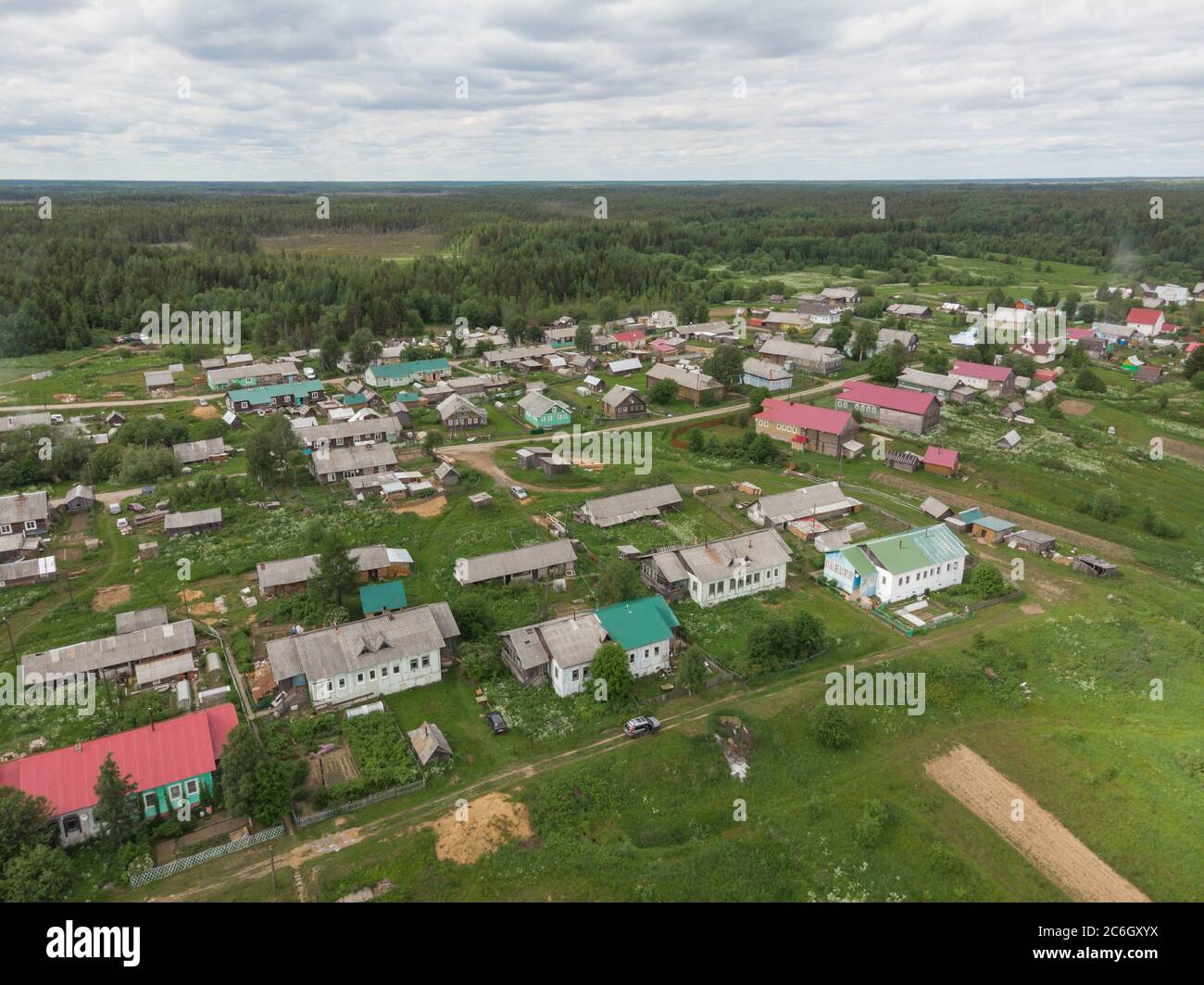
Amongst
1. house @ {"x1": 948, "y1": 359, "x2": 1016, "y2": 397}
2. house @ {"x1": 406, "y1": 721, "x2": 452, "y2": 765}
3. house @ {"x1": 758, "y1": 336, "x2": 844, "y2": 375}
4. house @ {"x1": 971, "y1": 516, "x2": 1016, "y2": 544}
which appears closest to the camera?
house @ {"x1": 406, "y1": 721, "x2": 452, "y2": 765}

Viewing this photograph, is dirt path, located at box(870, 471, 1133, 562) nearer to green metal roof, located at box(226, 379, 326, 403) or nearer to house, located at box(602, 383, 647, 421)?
house, located at box(602, 383, 647, 421)

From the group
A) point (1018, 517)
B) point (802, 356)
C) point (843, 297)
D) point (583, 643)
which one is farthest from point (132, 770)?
point (843, 297)

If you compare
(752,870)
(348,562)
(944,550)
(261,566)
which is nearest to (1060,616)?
(944,550)

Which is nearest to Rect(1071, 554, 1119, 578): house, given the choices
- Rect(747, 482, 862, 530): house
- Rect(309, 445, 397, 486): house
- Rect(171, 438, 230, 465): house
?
Rect(747, 482, 862, 530): house

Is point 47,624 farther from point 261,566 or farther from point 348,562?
point 348,562

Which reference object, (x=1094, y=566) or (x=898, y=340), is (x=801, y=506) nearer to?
(x=1094, y=566)

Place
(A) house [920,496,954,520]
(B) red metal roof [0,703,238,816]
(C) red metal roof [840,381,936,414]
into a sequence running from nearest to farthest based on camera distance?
(B) red metal roof [0,703,238,816]
(A) house [920,496,954,520]
(C) red metal roof [840,381,936,414]

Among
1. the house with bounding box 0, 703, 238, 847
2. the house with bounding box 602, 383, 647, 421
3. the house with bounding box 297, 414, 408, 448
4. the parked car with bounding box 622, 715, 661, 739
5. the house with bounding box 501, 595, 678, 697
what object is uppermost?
the house with bounding box 602, 383, 647, 421
